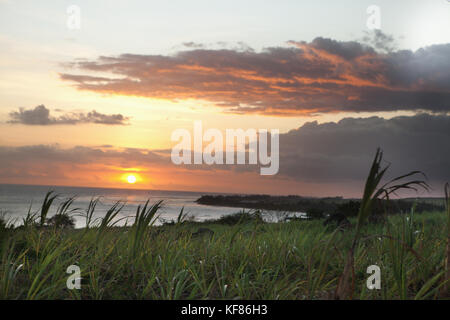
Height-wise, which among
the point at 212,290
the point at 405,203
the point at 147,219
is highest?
the point at 147,219

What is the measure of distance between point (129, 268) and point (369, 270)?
10.6ft

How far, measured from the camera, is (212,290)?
183 inches

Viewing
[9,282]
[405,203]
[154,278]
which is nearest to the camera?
[9,282]

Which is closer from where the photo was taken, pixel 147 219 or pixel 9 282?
pixel 9 282

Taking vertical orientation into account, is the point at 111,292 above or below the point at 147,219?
below

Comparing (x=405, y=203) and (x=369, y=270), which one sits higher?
(x=369, y=270)
